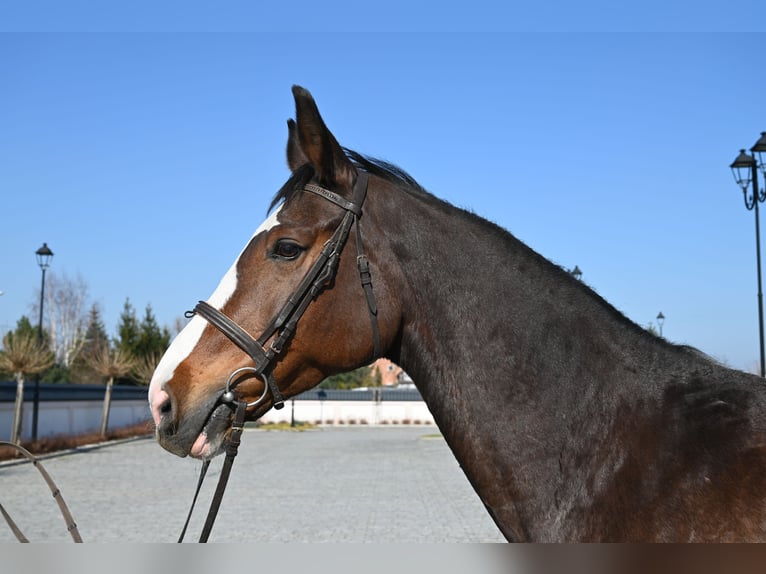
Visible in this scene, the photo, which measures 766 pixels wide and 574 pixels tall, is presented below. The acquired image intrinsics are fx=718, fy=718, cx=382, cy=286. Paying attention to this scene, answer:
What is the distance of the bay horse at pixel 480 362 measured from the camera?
1970mm

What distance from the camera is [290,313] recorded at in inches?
90.3

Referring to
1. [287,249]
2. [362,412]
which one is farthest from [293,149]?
[362,412]

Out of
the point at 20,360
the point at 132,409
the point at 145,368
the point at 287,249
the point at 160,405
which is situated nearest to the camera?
the point at 160,405

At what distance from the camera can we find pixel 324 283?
7.63 feet

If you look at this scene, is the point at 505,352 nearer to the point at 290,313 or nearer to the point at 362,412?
the point at 290,313

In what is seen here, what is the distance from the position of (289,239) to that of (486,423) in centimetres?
86

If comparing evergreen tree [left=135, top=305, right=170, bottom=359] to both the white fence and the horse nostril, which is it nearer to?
the white fence

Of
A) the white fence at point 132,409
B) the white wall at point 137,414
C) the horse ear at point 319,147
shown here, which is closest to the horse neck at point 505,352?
the horse ear at point 319,147

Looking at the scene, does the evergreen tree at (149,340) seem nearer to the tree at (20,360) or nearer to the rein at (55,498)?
the tree at (20,360)

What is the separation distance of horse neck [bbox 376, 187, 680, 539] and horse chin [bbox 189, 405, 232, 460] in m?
0.61

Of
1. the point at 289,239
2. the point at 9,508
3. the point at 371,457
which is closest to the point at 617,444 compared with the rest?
the point at 289,239

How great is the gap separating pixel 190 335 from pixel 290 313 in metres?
0.32

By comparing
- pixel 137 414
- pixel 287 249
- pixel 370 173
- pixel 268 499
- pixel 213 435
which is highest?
pixel 370 173

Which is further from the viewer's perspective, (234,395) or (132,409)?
(132,409)
